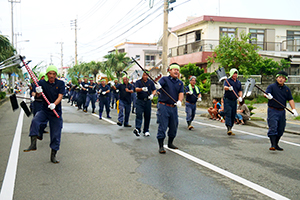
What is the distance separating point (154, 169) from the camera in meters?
6.15

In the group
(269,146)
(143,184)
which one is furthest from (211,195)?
(269,146)

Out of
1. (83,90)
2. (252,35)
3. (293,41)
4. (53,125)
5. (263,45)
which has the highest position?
(252,35)

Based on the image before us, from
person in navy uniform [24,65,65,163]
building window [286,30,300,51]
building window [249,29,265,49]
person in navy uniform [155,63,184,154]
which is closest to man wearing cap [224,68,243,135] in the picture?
person in navy uniform [155,63,184,154]

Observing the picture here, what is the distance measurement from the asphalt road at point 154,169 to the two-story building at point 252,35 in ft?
69.0

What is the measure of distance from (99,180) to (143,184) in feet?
2.43

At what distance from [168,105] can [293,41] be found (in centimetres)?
2723

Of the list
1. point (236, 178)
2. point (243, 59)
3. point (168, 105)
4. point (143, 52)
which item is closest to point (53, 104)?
point (168, 105)

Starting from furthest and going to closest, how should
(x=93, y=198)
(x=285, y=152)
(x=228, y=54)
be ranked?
1. (x=228, y=54)
2. (x=285, y=152)
3. (x=93, y=198)

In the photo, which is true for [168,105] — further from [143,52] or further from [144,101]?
[143,52]

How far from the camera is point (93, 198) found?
461cm

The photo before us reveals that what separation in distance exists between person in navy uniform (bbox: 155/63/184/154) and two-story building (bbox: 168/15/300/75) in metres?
21.9

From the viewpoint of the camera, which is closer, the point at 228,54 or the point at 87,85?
the point at 87,85

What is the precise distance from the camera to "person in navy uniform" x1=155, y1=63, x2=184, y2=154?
759cm

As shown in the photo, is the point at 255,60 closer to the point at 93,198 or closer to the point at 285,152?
the point at 285,152
